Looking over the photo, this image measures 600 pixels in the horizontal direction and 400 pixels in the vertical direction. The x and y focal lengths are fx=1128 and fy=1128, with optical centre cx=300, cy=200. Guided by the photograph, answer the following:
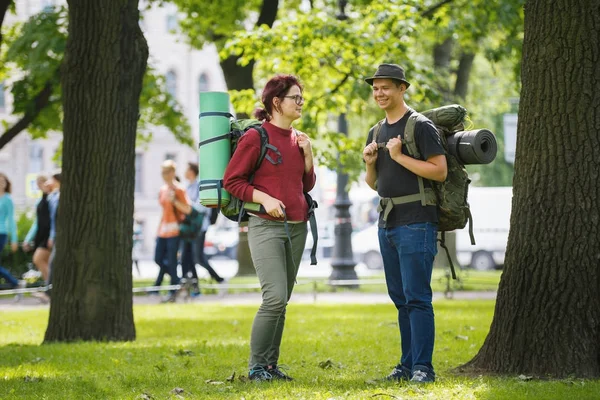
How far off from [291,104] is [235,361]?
95.9 inches

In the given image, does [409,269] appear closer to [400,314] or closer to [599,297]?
[400,314]

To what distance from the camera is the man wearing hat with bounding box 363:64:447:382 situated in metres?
6.96

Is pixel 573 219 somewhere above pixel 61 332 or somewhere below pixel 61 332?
above

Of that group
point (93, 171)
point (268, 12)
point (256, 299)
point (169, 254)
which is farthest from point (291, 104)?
point (268, 12)

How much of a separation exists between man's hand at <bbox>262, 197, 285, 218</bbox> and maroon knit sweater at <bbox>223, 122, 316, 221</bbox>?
0.39 feet

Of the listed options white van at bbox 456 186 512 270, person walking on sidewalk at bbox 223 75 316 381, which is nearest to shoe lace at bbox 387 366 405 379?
person walking on sidewalk at bbox 223 75 316 381

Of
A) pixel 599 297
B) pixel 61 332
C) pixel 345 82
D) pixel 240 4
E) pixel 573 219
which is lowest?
pixel 61 332

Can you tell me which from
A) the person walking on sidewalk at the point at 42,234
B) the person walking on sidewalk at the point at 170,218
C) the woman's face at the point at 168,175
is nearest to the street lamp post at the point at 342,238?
the person walking on sidewalk at the point at 170,218

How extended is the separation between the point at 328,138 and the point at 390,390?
13.8 meters

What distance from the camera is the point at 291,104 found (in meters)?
7.36

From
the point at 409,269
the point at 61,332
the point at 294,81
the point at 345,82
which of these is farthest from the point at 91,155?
the point at 345,82

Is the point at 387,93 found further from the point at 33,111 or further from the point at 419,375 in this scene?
the point at 33,111

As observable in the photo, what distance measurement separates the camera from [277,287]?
7.23 metres

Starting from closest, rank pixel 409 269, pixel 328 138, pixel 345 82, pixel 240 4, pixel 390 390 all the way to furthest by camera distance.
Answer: pixel 390 390 < pixel 409 269 < pixel 345 82 < pixel 328 138 < pixel 240 4
